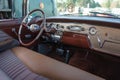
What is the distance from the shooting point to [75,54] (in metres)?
2.66

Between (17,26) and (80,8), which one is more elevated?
(80,8)

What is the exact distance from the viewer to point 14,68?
169 centimetres

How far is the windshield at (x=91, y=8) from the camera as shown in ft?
7.04

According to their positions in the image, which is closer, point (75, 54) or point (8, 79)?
point (8, 79)

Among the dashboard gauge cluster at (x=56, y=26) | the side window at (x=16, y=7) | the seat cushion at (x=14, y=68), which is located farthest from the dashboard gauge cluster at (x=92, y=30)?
the side window at (x=16, y=7)

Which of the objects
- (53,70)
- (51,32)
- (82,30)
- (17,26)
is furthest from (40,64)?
(17,26)

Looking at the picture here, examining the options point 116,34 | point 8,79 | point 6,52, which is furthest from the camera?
point 6,52

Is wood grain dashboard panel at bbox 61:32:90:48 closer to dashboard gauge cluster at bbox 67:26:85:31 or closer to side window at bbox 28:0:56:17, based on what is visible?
dashboard gauge cluster at bbox 67:26:85:31

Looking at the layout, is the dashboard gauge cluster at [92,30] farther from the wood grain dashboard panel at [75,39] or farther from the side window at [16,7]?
the side window at [16,7]

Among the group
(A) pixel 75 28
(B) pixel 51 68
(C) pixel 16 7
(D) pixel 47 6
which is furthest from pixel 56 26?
(D) pixel 47 6

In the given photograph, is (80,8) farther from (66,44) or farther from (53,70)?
(53,70)

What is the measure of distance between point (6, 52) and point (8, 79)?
2.04ft

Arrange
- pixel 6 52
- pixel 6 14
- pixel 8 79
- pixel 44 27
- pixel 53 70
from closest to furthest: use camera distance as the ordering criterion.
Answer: pixel 8 79, pixel 53 70, pixel 6 52, pixel 44 27, pixel 6 14

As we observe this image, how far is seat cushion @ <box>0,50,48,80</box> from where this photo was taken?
1511 mm
